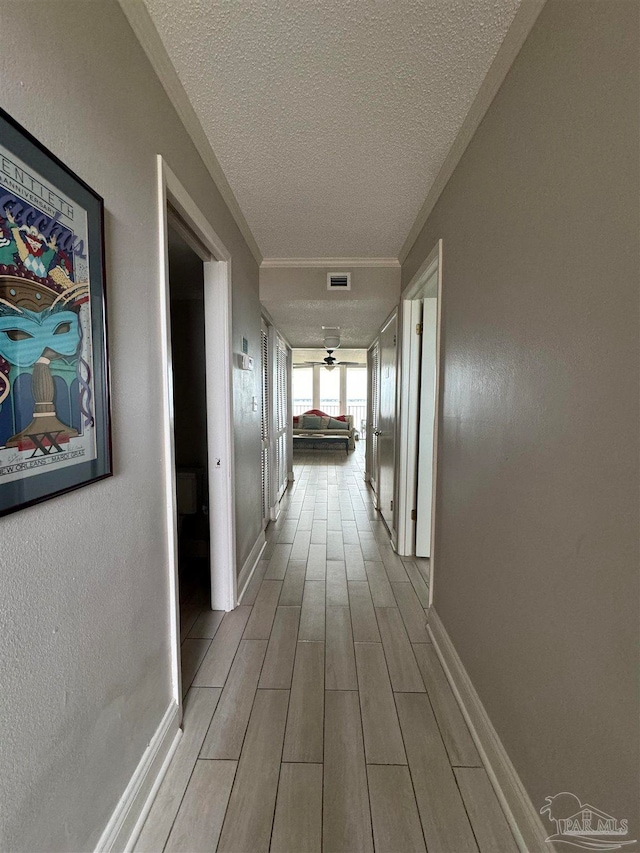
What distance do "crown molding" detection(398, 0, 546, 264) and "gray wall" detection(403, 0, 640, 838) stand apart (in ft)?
0.13

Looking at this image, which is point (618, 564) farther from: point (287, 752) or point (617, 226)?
point (287, 752)

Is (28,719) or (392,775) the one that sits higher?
(28,719)

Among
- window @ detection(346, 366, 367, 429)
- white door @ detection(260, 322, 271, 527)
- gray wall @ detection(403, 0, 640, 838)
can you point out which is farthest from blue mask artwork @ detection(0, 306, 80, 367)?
window @ detection(346, 366, 367, 429)

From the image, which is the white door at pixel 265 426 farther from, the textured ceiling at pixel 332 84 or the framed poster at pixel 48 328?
the framed poster at pixel 48 328

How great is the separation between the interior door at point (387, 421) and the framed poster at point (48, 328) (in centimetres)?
276

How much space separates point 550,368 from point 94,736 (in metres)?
1.55

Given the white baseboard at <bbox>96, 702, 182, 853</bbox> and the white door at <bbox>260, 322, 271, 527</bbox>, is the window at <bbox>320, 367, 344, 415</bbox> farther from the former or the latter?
the white baseboard at <bbox>96, 702, 182, 853</bbox>

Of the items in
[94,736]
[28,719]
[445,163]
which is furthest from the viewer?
[445,163]

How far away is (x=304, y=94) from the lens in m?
1.41

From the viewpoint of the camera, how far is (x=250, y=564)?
2.83 metres

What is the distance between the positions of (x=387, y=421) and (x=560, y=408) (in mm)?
3041

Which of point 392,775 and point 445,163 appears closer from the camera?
point 392,775

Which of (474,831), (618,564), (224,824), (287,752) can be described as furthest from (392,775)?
(618,564)

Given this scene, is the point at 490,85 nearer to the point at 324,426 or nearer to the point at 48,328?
the point at 48,328
